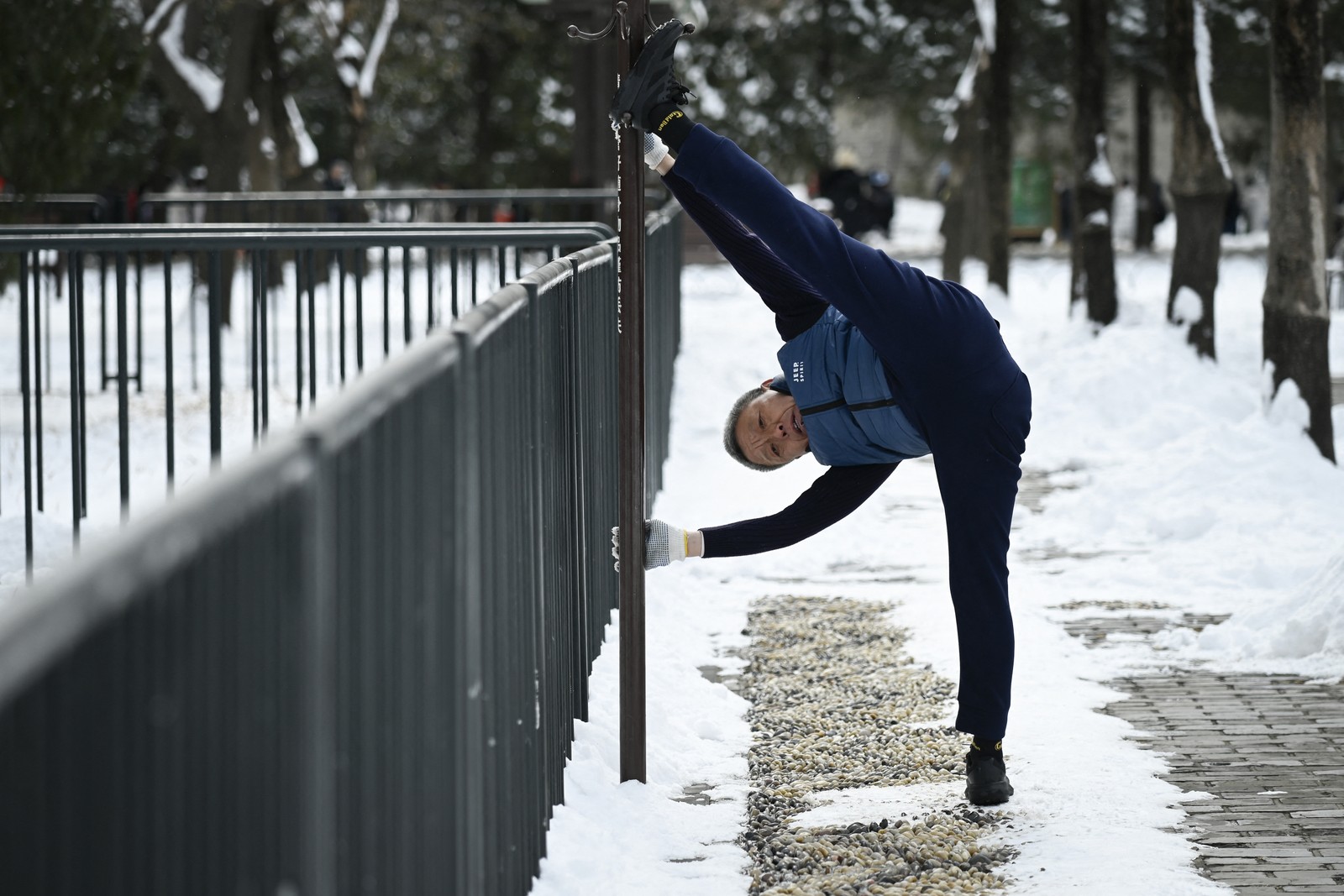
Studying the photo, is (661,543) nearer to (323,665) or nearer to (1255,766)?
(1255,766)

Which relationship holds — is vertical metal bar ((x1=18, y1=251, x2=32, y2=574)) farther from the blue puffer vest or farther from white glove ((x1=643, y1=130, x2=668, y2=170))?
the blue puffer vest

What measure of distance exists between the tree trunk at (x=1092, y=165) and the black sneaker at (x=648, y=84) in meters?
12.9

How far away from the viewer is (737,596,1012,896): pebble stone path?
4164 mm

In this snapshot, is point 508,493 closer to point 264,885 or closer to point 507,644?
point 507,644

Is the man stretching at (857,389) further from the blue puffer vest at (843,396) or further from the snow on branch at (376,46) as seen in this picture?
the snow on branch at (376,46)

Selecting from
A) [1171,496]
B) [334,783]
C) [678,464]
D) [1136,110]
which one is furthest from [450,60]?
[334,783]

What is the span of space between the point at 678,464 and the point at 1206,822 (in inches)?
255

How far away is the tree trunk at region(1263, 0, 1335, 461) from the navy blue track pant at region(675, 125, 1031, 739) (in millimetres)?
6641

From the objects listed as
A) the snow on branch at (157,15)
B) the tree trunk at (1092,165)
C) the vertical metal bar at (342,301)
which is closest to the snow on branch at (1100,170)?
the tree trunk at (1092,165)

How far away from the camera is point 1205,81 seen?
45.8ft

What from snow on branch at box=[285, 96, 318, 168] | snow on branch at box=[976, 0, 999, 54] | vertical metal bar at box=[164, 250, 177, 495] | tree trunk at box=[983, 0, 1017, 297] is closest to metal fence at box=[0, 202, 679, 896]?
vertical metal bar at box=[164, 250, 177, 495]

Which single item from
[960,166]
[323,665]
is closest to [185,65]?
[960,166]

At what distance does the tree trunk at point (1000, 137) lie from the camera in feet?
66.7

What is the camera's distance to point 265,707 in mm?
1895
